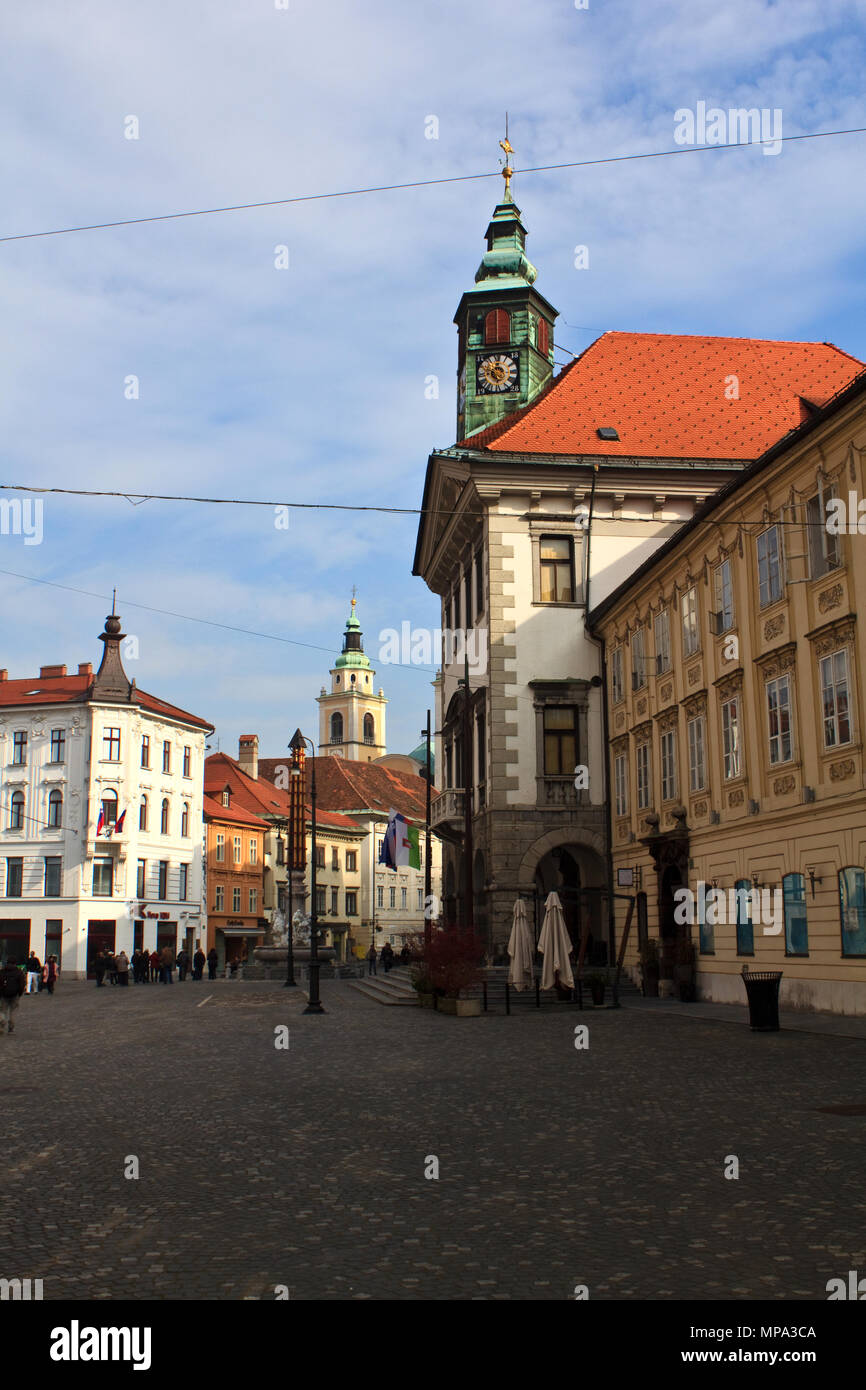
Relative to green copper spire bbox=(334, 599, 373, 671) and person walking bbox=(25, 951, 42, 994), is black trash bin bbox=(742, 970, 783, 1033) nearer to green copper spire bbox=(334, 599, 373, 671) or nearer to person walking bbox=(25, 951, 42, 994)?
person walking bbox=(25, 951, 42, 994)

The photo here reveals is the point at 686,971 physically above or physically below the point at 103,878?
below

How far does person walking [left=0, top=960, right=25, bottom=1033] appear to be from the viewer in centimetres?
2378

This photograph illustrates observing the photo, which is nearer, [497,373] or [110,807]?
[497,373]

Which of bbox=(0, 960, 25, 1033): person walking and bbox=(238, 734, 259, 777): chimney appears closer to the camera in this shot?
bbox=(0, 960, 25, 1033): person walking

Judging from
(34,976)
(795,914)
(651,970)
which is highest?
(795,914)

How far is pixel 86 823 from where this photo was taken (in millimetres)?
64750

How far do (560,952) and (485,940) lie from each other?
993 cm

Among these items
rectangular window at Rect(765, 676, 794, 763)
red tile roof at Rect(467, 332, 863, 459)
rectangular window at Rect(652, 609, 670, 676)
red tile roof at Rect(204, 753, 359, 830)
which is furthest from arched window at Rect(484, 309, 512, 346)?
red tile roof at Rect(204, 753, 359, 830)

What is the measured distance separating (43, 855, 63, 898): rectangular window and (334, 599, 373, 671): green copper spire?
353 ft

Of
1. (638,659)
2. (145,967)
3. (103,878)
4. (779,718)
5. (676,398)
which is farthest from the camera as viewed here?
(103,878)

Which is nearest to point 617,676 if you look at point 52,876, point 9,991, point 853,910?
point 853,910

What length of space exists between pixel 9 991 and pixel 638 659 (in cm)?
1802

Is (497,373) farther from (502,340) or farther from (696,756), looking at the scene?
(696,756)
